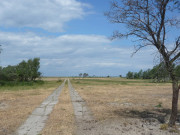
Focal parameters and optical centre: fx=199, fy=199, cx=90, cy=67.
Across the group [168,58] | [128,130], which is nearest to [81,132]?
[128,130]

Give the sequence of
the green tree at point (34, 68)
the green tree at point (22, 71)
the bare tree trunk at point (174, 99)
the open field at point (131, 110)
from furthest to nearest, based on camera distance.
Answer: the green tree at point (34, 68)
the green tree at point (22, 71)
the open field at point (131, 110)
the bare tree trunk at point (174, 99)

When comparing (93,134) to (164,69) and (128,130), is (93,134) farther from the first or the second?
(164,69)

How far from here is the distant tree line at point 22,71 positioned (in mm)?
52875

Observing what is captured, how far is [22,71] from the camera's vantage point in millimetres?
57875

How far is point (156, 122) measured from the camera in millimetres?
7918

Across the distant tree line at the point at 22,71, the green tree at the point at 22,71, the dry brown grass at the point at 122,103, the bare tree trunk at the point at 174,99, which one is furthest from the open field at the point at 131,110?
the green tree at the point at 22,71

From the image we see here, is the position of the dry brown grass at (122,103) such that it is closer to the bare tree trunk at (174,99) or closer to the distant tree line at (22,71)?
the bare tree trunk at (174,99)

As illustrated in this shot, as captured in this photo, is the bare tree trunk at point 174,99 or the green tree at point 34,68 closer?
the bare tree trunk at point 174,99

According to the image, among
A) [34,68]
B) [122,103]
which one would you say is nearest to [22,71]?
[34,68]

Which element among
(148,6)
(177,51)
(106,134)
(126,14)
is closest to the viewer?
(106,134)

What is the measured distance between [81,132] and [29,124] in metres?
2.28

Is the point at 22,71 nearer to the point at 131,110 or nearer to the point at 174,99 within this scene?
the point at 131,110

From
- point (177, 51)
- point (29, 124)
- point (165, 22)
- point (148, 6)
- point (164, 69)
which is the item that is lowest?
point (29, 124)

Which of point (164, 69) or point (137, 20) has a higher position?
point (137, 20)
